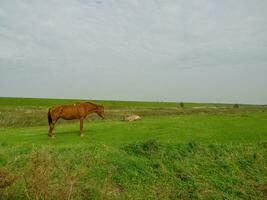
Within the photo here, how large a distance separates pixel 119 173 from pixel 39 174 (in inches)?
131

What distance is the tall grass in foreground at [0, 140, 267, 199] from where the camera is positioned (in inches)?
275

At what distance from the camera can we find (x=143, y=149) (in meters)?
10.4

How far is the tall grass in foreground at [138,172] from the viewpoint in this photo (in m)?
7.00

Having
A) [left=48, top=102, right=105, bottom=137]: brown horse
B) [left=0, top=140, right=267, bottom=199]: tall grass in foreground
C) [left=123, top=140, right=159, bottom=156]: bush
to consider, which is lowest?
[left=0, top=140, right=267, bottom=199]: tall grass in foreground

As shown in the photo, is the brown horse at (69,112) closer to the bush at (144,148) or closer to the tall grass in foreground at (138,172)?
the tall grass in foreground at (138,172)

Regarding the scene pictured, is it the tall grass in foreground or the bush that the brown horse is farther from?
the bush

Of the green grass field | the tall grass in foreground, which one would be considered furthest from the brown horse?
the tall grass in foreground

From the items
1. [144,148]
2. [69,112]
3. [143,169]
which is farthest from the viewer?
[69,112]

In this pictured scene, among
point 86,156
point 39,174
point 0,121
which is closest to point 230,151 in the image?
point 86,156

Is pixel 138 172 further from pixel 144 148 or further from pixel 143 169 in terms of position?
pixel 144 148

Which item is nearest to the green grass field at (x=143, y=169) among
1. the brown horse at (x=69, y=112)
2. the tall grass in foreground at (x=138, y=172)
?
the tall grass in foreground at (x=138, y=172)

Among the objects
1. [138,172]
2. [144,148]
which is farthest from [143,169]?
[144,148]

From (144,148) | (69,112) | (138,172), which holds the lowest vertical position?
(138,172)

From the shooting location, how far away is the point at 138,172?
9.01 m
